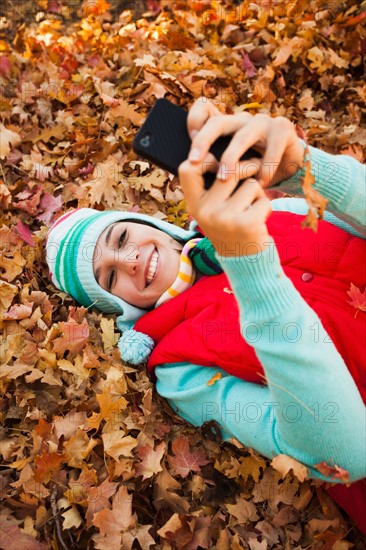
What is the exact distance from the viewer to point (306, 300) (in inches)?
87.8

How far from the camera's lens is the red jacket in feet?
7.06

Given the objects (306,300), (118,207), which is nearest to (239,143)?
(306,300)

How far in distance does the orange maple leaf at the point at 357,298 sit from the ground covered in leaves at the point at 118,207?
834 mm

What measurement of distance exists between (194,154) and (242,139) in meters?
0.19

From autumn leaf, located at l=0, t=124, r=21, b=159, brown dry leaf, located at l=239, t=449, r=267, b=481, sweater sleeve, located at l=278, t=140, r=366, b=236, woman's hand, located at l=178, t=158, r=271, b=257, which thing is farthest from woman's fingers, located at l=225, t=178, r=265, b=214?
autumn leaf, located at l=0, t=124, r=21, b=159

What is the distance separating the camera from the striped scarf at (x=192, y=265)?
9.00ft

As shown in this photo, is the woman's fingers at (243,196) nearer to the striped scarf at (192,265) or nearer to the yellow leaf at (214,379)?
the yellow leaf at (214,379)

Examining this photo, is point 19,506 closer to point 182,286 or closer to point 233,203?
point 182,286

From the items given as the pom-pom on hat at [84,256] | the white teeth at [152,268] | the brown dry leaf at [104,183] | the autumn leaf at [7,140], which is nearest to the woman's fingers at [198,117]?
the white teeth at [152,268]

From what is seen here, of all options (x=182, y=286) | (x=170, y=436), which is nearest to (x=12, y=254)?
(x=182, y=286)

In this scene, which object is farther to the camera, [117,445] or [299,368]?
[117,445]

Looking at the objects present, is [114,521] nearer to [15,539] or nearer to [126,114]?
[15,539]

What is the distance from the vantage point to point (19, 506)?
2.32 meters

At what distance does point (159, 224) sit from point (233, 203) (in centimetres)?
164
